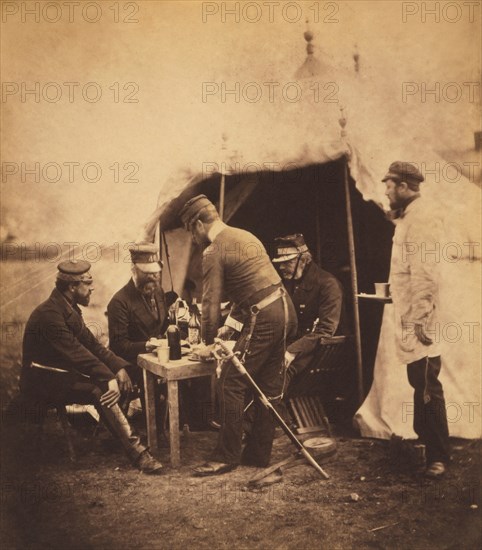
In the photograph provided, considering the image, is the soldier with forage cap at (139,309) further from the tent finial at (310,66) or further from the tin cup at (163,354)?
the tent finial at (310,66)

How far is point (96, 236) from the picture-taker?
3.02 m

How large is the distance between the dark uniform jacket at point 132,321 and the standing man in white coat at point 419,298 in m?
1.19

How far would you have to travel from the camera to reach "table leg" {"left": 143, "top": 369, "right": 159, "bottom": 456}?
10.2ft

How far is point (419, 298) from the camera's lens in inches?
120

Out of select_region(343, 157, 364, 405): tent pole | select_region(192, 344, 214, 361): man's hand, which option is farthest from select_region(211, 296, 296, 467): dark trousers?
select_region(343, 157, 364, 405): tent pole

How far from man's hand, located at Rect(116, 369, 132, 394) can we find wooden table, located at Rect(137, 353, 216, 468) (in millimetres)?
102

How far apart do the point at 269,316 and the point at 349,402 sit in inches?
26.2

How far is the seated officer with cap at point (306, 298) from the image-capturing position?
3.08 m

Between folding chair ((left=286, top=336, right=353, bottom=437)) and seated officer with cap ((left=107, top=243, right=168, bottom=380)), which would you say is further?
folding chair ((left=286, top=336, right=353, bottom=437))
